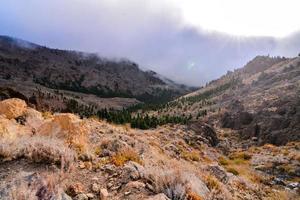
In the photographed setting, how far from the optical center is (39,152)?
31.9 feet

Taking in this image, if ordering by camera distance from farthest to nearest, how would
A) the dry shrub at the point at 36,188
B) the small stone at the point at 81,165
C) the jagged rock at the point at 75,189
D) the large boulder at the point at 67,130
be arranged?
the large boulder at the point at 67,130 → the small stone at the point at 81,165 → the jagged rock at the point at 75,189 → the dry shrub at the point at 36,188

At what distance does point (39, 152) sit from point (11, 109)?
6.86 m

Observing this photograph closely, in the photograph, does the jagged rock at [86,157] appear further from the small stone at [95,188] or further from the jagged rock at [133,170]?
the small stone at [95,188]

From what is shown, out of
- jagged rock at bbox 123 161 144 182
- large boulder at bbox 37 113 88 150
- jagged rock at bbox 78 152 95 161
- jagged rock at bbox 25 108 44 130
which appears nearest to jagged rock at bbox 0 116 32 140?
large boulder at bbox 37 113 88 150

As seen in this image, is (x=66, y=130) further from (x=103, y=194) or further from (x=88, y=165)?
A: (x=103, y=194)

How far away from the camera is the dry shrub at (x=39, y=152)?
9672 millimetres

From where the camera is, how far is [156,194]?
8695 mm

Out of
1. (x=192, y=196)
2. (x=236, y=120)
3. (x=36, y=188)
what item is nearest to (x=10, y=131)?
(x=36, y=188)

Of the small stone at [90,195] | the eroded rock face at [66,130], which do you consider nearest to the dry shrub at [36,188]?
the small stone at [90,195]

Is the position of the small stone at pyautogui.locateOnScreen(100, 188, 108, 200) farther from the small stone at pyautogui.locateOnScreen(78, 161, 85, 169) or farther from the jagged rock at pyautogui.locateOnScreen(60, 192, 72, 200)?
the small stone at pyautogui.locateOnScreen(78, 161, 85, 169)

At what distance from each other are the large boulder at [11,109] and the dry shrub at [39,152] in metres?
5.53

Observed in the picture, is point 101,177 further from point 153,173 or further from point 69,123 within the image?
point 69,123

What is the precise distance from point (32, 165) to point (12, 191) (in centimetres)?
210

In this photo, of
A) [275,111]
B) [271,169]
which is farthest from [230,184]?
[275,111]
